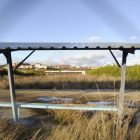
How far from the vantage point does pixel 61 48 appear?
144 inches

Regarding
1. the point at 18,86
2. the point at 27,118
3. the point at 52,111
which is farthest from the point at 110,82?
the point at 27,118

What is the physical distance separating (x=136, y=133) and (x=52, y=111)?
114 inches

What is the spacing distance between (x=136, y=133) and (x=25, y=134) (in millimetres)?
2278

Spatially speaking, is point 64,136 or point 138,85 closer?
point 64,136

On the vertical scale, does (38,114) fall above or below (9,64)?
below

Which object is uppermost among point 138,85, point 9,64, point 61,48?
point 61,48

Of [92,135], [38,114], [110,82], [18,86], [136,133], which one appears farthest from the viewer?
[110,82]

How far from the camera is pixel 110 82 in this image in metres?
12.3

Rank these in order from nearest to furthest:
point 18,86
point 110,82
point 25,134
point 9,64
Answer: point 25,134
point 9,64
point 18,86
point 110,82

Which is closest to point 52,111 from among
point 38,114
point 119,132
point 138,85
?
point 38,114

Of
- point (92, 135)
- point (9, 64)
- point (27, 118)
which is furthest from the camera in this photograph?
point (27, 118)

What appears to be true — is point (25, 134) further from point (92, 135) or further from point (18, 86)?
point (18, 86)

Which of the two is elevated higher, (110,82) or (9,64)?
(9,64)

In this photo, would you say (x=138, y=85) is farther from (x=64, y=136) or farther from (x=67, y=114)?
(x=64, y=136)
